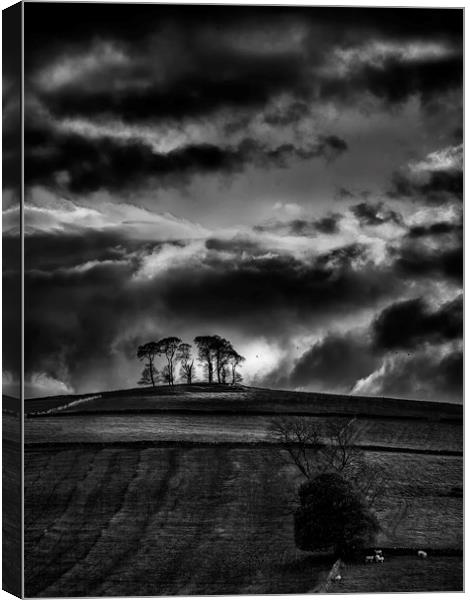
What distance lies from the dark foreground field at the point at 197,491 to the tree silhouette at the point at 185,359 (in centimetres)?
32

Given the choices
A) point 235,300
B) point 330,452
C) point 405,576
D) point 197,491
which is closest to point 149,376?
point 235,300

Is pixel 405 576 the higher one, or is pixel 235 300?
pixel 235 300

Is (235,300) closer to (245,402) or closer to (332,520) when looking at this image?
(245,402)

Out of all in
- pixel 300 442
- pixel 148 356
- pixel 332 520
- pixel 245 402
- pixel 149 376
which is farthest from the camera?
pixel 245 402

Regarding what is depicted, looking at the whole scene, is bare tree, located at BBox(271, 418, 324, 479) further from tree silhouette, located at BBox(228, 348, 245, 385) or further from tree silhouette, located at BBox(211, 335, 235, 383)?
tree silhouette, located at BBox(211, 335, 235, 383)

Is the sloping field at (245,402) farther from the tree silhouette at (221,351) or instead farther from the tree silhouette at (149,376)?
the tree silhouette at (221,351)

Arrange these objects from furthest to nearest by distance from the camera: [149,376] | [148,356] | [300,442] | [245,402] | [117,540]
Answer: [245,402]
[300,442]
[149,376]
[148,356]
[117,540]

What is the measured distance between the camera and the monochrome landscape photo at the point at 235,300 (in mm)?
19406

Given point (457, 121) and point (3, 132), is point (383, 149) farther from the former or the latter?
point (3, 132)

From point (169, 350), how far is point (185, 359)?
24cm

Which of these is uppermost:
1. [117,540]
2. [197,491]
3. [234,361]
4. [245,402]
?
[234,361]

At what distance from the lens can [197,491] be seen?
19.7 metres

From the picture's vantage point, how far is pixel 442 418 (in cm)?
2056

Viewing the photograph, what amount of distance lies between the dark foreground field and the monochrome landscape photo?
3 centimetres
